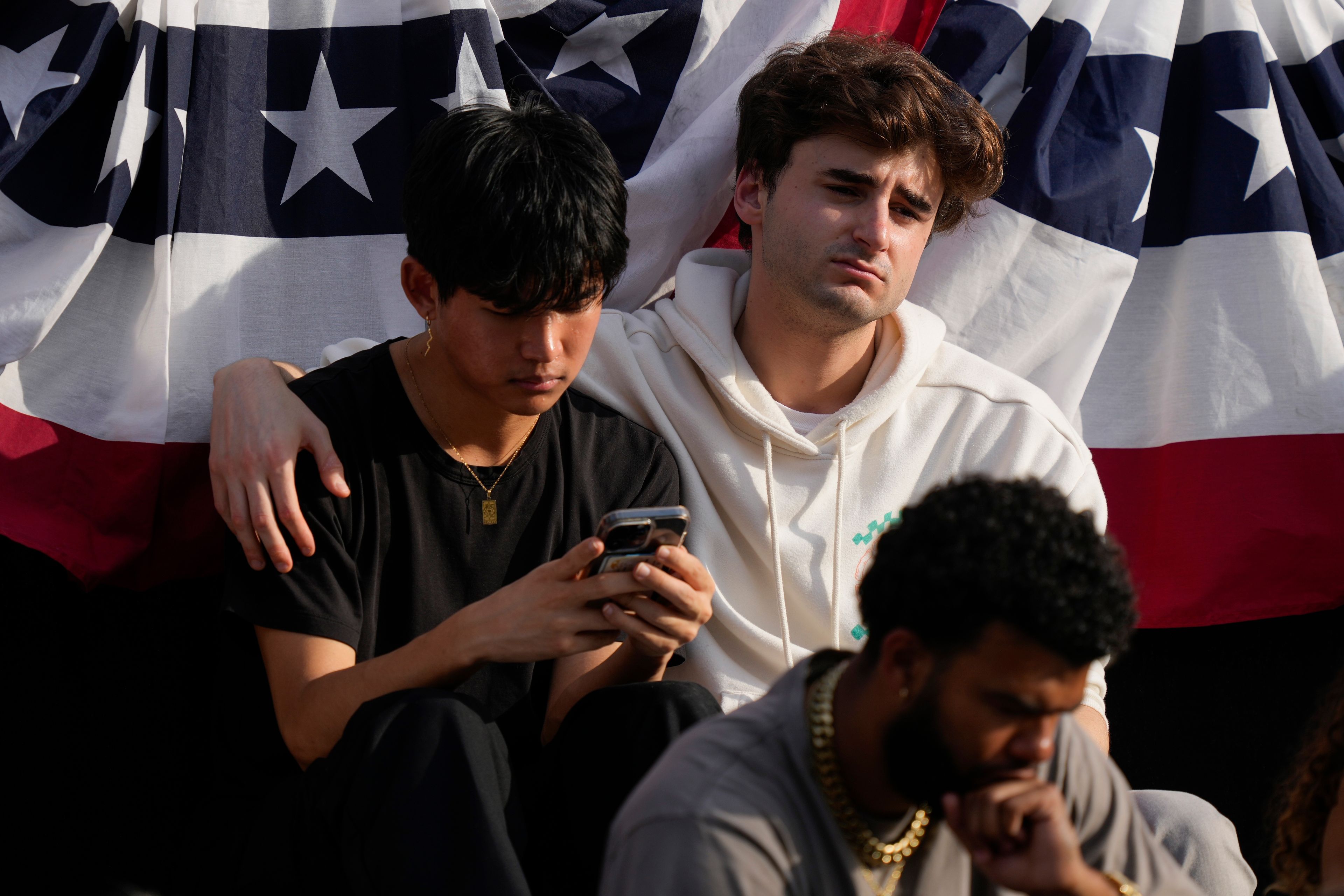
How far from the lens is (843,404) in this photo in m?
2.00

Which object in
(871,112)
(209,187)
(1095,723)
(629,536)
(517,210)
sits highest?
(871,112)

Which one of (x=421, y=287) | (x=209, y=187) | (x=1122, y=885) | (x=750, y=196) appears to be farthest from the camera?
(x=750, y=196)

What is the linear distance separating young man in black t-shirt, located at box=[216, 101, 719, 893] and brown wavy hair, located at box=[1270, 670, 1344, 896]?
738 mm

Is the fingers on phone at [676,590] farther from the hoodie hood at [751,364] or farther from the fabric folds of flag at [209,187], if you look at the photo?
the fabric folds of flag at [209,187]

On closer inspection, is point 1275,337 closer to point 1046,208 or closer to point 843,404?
point 1046,208

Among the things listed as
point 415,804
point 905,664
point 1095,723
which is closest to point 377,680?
point 415,804

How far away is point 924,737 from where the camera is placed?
100cm

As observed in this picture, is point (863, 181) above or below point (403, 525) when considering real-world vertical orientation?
above

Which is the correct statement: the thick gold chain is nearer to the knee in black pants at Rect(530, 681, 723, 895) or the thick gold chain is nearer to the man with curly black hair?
the knee in black pants at Rect(530, 681, 723, 895)

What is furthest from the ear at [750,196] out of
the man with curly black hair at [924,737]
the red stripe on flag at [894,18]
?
the man with curly black hair at [924,737]

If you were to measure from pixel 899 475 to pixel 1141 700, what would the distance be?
770 mm

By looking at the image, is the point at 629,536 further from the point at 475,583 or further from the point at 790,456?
the point at 790,456

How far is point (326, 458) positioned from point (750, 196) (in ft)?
3.15

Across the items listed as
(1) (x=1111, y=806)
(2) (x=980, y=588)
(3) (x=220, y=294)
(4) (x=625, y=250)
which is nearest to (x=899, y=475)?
(4) (x=625, y=250)
